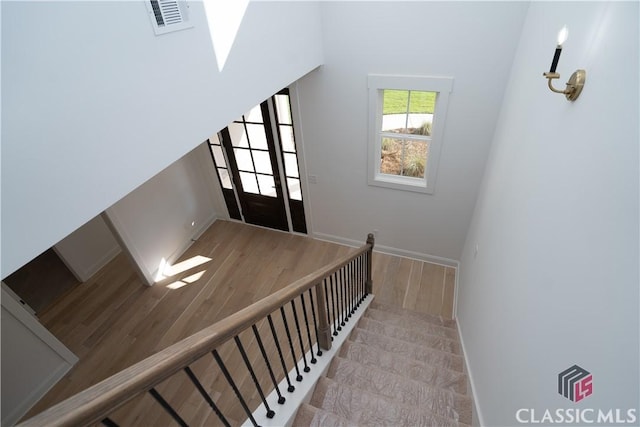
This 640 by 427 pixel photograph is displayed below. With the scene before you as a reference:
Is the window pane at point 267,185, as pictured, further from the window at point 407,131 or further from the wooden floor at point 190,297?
the window at point 407,131

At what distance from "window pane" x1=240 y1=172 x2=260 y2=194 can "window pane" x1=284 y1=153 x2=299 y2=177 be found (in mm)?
589

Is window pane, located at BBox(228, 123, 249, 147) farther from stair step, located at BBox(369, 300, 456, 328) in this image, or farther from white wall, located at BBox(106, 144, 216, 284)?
stair step, located at BBox(369, 300, 456, 328)

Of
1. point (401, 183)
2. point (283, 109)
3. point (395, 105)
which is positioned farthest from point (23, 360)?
point (395, 105)

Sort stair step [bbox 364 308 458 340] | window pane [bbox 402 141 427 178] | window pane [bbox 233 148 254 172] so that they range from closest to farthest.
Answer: stair step [bbox 364 308 458 340] < window pane [bbox 402 141 427 178] < window pane [bbox 233 148 254 172]

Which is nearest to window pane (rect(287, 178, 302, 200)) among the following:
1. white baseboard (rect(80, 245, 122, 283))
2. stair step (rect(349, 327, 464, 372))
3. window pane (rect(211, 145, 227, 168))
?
window pane (rect(211, 145, 227, 168))

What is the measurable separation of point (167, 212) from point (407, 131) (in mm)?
3350

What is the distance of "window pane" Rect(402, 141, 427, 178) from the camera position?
157 inches

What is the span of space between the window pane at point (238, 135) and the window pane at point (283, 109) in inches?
24.2

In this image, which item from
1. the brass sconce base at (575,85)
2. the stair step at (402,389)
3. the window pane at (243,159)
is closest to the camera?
the brass sconce base at (575,85)

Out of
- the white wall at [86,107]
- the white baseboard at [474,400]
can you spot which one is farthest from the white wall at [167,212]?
the white baseboard at [474,400]

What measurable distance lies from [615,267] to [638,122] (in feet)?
1.39

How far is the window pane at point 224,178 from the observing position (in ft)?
16.9

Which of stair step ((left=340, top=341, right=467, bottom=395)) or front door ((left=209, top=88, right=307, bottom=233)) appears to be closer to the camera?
stair step ((left=340, top=341, right=467, bottom=395))

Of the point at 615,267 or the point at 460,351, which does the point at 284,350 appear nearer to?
the point at 460,351
